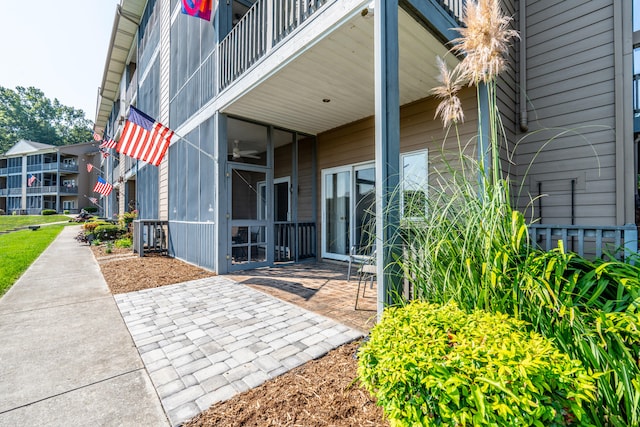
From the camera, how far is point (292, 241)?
21.2 ft

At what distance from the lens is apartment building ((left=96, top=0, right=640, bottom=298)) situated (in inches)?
120

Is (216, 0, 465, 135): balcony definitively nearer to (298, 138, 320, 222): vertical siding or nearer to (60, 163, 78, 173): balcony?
(298, 138, 320, 222): vertical siding

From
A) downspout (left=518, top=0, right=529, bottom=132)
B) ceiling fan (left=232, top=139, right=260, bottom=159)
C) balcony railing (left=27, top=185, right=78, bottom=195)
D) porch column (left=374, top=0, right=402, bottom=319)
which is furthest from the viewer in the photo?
balcony railing (left=27, top=185, right=78, bottom=195)

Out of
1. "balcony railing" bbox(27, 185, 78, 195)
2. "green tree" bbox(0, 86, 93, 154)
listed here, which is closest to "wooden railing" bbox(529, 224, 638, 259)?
"balcony railing" bbox(27, 185, 78, 195)

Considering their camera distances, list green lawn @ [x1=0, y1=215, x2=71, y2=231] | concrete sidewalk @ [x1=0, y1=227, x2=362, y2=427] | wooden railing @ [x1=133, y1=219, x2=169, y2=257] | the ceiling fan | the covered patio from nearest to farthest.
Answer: concrete sidewalk @ [x1=0, y1=227, x2=362, y2=427]
the covered patio
the ceiling fan
wooden railing @ [x1=133, y1=219, x2=169, y2=257]
green lawn @ [x1=0, y1=215, x2=71, y2=231]

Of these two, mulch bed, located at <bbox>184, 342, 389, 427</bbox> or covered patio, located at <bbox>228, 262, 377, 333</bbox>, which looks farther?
covered patio, located at <bbox>228, 262, 377, 333</bbox>

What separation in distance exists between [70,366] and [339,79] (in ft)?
13.8

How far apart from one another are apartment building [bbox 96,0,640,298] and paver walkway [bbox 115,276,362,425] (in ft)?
3.89

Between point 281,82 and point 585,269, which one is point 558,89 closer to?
point 585,269

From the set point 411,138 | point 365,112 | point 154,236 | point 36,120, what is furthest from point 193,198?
point 36,120

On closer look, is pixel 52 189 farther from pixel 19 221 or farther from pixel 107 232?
pixel 107 232

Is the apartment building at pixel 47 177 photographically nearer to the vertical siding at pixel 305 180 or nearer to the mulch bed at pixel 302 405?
the vertical siding at pixel 305 180

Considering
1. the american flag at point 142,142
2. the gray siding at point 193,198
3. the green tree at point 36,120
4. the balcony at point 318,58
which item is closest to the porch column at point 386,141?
the balcony at point 318,58

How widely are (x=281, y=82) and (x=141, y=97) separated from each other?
10.1m
